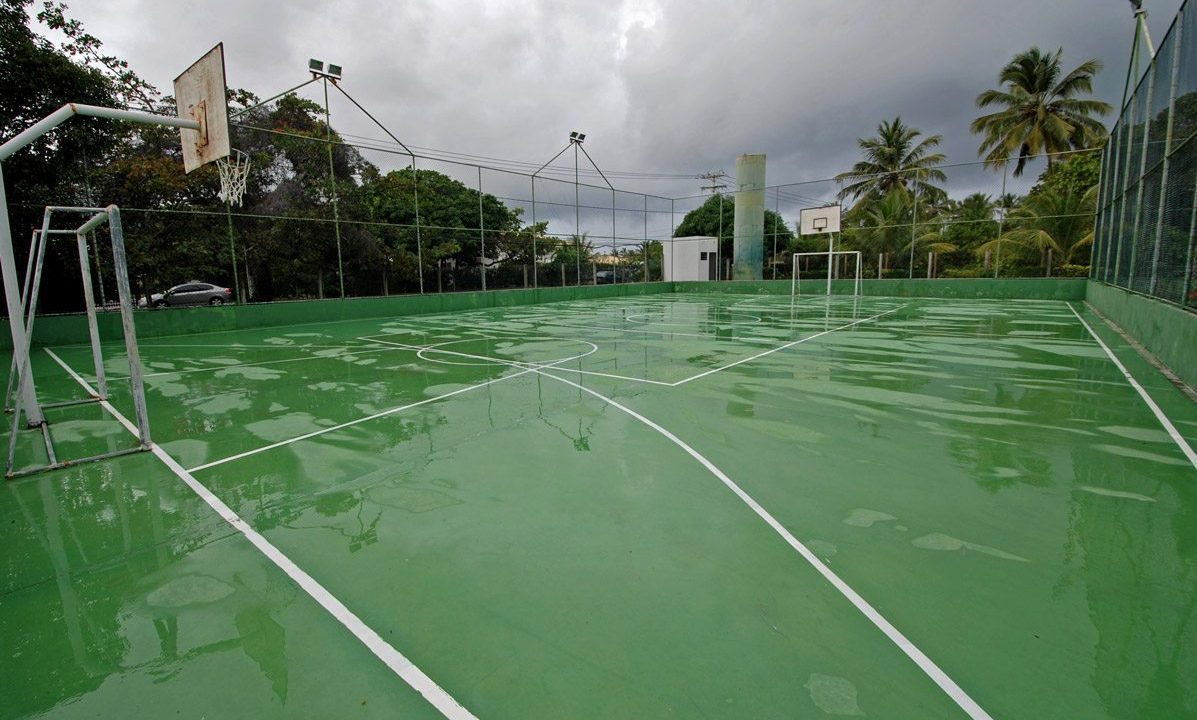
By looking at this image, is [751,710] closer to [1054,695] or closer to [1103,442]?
[1054,695]

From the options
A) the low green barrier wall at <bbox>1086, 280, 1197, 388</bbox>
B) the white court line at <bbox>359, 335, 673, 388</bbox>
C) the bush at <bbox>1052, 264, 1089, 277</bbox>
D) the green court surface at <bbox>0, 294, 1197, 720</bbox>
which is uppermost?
the bush at <bbox>1052, 264, 1089, 277</bbox>

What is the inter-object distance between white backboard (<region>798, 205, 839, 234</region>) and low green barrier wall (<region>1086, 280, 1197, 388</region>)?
12.1 metres

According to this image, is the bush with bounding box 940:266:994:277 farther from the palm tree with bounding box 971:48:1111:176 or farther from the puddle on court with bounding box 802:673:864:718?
the puddle on court with bounding box 802:673:864:718

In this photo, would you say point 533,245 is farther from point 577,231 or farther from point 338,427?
point 338,427

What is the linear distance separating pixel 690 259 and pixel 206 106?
25472mm

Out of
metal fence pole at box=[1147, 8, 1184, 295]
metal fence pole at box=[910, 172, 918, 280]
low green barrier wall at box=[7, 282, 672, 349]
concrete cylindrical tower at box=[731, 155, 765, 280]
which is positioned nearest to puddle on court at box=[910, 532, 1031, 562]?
metal fence pole at box=[1147, 8, 1184, 295]

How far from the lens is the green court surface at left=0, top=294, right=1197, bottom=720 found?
2016mm

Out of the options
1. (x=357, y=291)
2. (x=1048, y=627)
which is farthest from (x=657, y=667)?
(x=357, y=291)

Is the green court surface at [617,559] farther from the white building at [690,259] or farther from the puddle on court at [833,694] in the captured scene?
the white building at [690,259]

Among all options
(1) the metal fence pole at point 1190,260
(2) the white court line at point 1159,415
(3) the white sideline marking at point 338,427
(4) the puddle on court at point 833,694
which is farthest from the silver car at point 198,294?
(1) the metal fence pole at point 1190,260

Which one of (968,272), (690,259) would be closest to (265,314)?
(690,259)

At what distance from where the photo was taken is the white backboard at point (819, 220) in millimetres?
23047

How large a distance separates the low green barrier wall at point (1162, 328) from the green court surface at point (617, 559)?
26.1 inches

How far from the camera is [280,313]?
599 inches
